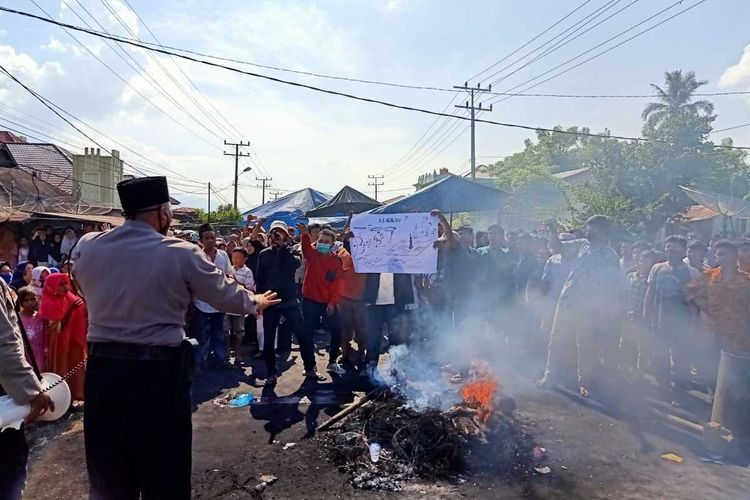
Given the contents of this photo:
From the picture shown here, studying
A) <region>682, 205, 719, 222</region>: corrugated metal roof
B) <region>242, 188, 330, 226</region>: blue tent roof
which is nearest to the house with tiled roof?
<region>242, 188, 330, 226</region>: blue tent roof

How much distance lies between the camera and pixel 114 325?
2582 millimetres

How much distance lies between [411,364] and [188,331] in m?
3.42

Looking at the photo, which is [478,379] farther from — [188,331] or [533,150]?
[533,150]

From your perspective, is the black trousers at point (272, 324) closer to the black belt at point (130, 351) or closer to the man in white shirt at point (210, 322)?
the man in white shirt at point (210, 322)

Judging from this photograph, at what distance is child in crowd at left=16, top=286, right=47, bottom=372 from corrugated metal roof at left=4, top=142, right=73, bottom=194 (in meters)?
30.4

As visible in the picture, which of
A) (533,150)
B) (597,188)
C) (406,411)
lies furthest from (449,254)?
(533,150)

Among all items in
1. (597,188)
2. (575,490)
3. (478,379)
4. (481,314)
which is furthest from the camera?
(597,188)

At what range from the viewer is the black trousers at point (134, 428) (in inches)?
101

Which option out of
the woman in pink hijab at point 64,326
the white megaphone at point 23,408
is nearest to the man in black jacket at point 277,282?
the woman in pink hijab at point 64,326

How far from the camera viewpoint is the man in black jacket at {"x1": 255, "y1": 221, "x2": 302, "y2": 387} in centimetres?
689

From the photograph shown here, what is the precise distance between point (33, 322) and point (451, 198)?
771 cm

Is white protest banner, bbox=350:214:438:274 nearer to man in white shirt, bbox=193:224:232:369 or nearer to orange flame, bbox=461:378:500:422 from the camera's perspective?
orange flame, bbox=461:378:500:422

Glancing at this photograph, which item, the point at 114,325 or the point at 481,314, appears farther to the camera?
the point at 481,314

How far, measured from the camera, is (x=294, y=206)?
18359 millimetres
